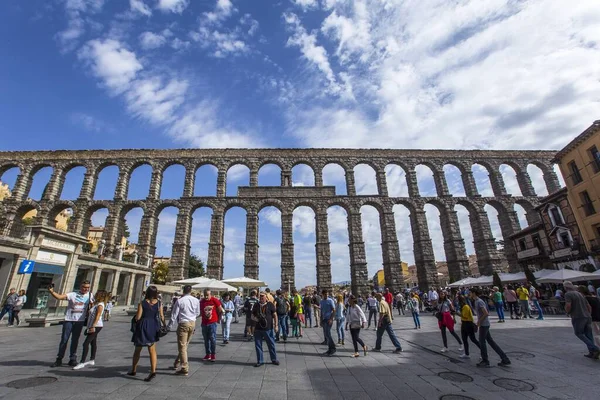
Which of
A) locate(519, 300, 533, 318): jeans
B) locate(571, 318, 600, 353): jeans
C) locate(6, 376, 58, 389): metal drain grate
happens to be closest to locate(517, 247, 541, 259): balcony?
locate(519, 300, 533, 318): jeans

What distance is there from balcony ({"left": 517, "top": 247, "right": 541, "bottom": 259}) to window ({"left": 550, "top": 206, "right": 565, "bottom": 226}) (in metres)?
3.54

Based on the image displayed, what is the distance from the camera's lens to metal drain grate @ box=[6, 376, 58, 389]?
513 cm

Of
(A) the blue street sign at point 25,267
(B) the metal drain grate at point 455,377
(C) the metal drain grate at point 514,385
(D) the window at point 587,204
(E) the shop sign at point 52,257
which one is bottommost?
(C) the metal drain grate at point 514,385

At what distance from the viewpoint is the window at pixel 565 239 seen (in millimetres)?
23337

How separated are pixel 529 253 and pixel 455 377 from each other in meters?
29.5

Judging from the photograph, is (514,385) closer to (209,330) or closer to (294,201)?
(209,330)

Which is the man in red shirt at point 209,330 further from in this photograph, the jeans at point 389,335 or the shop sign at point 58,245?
the shop sign at point 58,245

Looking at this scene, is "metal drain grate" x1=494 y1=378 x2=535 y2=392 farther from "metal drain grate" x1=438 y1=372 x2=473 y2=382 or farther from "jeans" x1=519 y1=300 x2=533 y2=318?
"jeans" x1=519 y1=300 x2=533 y2=318

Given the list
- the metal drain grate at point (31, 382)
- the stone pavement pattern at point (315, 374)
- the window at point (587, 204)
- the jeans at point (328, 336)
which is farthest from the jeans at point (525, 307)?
the metal drain grate at point (31, 382)

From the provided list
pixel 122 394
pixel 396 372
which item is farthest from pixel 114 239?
pixel 396 372

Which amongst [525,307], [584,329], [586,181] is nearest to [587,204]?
[586,181]

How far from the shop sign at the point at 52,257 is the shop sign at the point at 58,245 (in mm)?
339

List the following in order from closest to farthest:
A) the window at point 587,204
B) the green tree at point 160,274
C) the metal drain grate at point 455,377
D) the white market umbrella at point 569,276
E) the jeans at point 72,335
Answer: the metal drain grate at point 455,377
the jeans at point 72,335
the white market umbrella at point 569,276
the window at point 587,204
the green tree at point 160,274

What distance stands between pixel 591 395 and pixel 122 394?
7841mm
